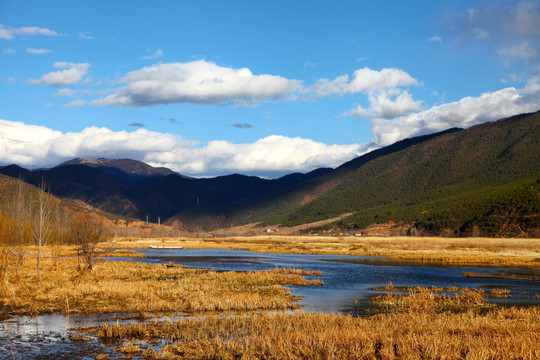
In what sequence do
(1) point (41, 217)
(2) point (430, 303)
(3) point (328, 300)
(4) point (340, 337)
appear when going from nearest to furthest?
(4) point (340, 337) → (2) point (430, 303) → (3) point (328, 300) → (1) point (41, 217)

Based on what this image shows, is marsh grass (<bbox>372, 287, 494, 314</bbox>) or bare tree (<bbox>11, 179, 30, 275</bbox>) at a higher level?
bare tree (<bbox>11, 179, 30, 275</bbox>)

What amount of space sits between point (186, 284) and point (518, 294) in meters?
29.8

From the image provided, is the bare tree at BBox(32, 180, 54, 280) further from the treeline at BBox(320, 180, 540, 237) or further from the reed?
the treeline at BBox(320, 180, 540, 237)

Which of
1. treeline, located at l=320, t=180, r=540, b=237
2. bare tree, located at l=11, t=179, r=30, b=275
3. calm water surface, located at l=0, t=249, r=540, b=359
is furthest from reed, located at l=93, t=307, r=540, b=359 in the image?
treeline, located at l=320, t=180, r=540, b=237

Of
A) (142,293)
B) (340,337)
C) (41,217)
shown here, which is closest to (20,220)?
(41,217)

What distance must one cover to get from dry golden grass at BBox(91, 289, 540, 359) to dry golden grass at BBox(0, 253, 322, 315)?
16.2 feet

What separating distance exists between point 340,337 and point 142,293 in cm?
1974

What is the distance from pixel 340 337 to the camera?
23109mm

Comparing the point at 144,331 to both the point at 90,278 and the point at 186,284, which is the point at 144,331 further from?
the point at 90,278

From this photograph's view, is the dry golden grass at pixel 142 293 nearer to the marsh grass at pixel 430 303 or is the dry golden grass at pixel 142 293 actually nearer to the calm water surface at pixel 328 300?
the calm water surface at pixel 328 300

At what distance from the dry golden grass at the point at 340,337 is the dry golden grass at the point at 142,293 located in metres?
4.93

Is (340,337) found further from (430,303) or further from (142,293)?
(142,293)

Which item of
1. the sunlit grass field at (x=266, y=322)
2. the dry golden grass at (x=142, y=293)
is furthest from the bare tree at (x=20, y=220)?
the sunlit grass field at (x=266, y=322)

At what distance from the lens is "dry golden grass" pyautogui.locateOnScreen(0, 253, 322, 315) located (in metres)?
33.3
